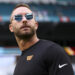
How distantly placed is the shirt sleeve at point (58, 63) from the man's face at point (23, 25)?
456 mm

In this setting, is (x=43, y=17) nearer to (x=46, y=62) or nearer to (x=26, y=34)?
(x=26, y=34)

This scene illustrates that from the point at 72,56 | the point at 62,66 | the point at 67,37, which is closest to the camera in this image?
the point at 62,66

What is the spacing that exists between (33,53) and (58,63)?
0.35 metres

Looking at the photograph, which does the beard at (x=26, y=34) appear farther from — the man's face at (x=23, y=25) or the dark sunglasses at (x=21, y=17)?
the dark sunglasses at (x=21, y=17)

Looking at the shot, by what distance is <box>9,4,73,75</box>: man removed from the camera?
83.2 inches

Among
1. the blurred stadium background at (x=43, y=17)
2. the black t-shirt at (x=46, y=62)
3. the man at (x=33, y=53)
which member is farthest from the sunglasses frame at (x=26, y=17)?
the blurred stadium background at (x=43, y=17)

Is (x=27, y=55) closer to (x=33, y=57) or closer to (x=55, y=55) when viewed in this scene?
(x=33, y=57)

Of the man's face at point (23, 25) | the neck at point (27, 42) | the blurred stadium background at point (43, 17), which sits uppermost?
the man's face at point (23, 25)

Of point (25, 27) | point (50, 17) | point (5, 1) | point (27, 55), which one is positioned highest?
point (25, 27)

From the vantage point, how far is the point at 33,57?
2.31 metres

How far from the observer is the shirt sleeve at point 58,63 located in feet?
6.87

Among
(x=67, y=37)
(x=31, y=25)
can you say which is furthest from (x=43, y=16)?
(x=31, y=25)

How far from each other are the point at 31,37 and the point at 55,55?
514 millimetres

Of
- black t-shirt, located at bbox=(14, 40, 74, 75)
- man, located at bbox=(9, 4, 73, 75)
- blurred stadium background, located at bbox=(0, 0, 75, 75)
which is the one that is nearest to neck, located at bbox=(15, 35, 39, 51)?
man, located at bbox=(9, 4, 73, 75)
